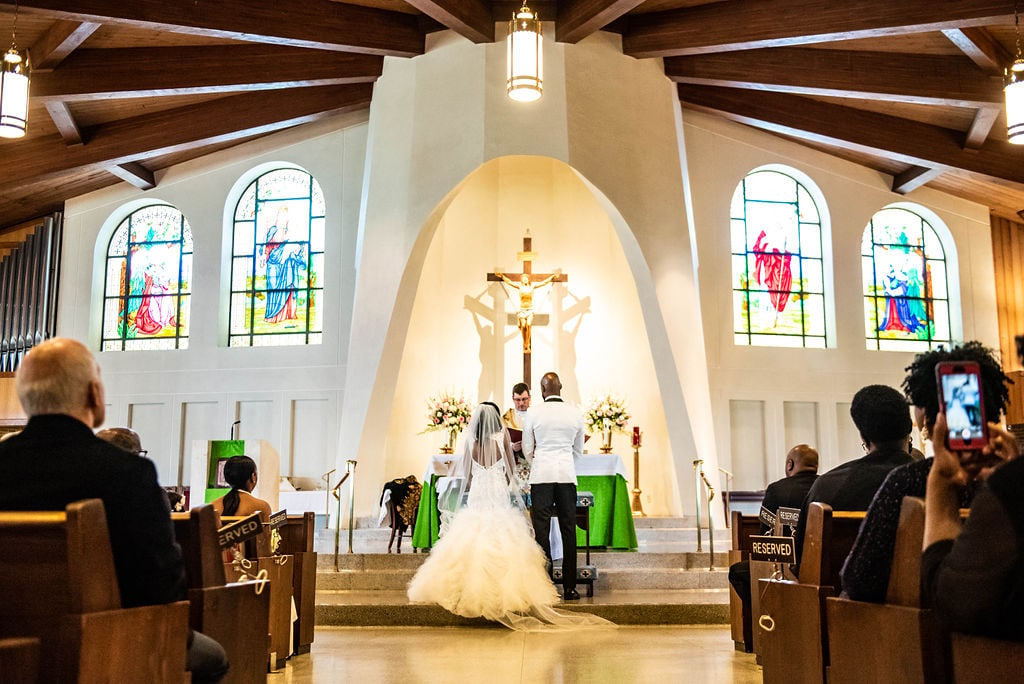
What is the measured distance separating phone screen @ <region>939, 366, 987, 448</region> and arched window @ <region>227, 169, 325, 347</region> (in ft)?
34.3

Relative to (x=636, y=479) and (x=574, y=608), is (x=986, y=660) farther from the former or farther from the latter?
(x=636, y=479)

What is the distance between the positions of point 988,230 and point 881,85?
Answer: 440 centimetres

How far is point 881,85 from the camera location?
9.41 metres

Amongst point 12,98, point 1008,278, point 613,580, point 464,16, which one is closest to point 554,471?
point 613,580

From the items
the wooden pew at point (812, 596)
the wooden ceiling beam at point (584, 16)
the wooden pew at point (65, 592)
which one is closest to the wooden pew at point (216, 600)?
the wooden pew at point (65, 592)

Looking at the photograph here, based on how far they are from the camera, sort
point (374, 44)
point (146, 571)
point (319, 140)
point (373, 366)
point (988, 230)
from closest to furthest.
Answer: point (146, 571)
point (374, 44)
point (373, 366)
point (319, 140)
point (988, 230)

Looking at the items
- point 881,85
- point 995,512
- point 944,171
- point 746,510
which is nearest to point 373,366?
point 746,510

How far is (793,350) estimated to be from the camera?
38.8 feet

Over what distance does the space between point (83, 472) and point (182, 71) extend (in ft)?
25.9

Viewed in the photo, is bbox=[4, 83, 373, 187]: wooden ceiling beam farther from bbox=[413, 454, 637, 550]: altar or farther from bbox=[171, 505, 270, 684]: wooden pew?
bbox=[171, 505, 270, 684]: wooden pew

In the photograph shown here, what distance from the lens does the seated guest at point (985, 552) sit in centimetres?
164

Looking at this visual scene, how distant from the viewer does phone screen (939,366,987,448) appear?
1764mm

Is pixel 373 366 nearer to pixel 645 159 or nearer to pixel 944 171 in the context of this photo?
pixel 645 159

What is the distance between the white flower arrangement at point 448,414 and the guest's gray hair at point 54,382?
7.69 meters
